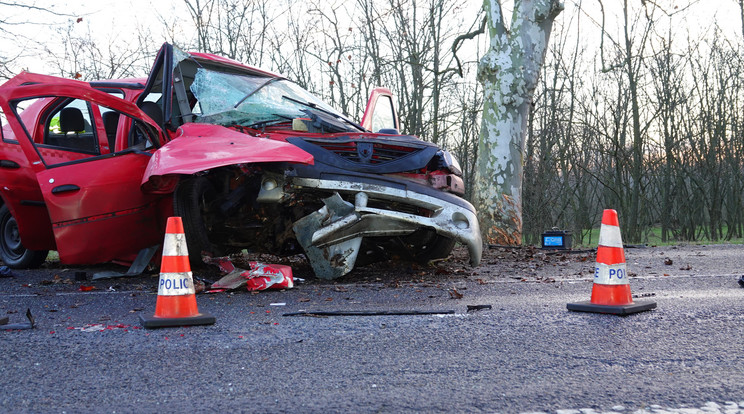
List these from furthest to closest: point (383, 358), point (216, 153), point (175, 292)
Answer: point (216, 153)
point (175, 292)
point (383, 358)

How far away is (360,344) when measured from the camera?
10.6 feet

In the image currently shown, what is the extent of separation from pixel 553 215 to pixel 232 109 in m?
19.1

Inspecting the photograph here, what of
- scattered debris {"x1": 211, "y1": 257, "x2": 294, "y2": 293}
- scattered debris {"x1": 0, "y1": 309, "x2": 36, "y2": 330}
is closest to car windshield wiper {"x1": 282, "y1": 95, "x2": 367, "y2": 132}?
scattered debris {"x1": 211, "y1": 257, "x2": 294, "y2": 293}

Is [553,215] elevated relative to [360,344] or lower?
elevated

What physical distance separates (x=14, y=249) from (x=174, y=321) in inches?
210

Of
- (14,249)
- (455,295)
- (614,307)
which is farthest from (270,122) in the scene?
(14,249)

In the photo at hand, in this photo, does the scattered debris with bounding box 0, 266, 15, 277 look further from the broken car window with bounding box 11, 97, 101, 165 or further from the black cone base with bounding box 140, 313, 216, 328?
the black cone base with bounding box 140, 313, 216, 328

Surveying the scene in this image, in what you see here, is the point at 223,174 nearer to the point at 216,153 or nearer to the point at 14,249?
the point at 216,153

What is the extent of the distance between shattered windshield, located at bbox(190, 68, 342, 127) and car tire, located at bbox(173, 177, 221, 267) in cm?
72

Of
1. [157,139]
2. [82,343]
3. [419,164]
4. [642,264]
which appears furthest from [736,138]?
[82,343]

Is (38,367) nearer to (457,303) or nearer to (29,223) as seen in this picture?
(457,303)

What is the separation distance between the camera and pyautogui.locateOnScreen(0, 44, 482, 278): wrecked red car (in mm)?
5379

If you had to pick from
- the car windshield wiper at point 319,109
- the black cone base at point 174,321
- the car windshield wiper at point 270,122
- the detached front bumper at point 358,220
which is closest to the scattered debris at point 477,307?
the detached front bumper at point 358,220

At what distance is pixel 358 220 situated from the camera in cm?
536
